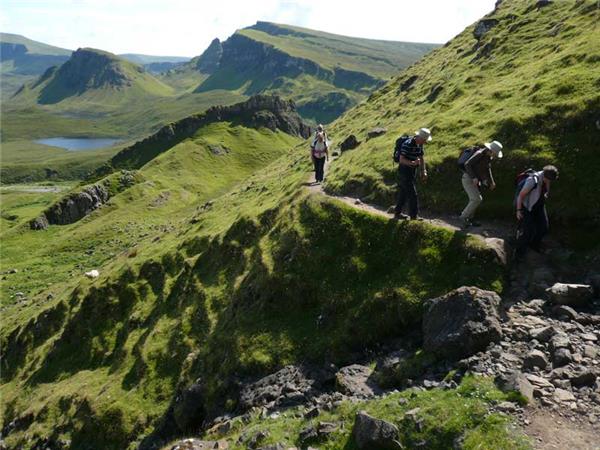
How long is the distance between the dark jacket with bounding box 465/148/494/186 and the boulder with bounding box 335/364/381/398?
10360 mm

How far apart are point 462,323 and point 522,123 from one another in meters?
14.9

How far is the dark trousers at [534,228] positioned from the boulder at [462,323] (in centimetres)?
376

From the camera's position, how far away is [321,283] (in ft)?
84.1

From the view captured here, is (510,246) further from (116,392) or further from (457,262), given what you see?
(116,392)

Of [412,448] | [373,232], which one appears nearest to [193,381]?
[373,232]

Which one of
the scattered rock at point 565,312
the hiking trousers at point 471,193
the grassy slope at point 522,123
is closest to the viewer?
the scattered rock at point 565,312

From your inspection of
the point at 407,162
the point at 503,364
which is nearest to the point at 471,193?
the point at 407,162

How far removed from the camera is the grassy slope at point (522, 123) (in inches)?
927

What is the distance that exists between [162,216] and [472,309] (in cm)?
11162

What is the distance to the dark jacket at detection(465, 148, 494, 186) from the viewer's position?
22.0 metres

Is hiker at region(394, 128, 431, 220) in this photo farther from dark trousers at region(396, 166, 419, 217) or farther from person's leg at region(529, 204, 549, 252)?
person's leg at region(529, 204, 549, 252)

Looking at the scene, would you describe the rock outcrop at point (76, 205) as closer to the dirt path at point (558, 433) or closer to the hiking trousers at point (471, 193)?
the hiking trousers at point (471, 193)

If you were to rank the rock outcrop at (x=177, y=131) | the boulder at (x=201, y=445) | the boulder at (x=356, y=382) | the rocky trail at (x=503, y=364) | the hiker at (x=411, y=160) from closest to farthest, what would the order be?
the rocky trail at (x=503, y=364) < the boulder at (x=356, y=382) < the boulder at (x=201, y=445) < the hiker at (x=411, y=160) < the rock outcrop at (x=177, y=131)

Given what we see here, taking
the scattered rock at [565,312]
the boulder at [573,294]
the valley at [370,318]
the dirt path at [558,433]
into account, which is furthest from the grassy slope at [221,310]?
the dirt path at [558,433]
